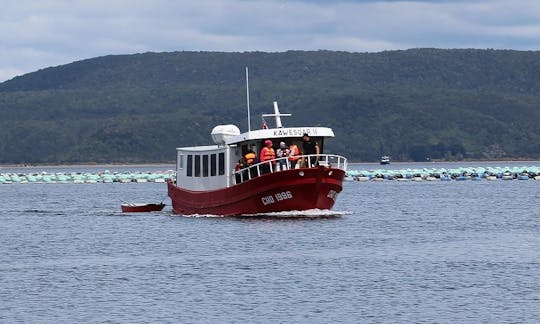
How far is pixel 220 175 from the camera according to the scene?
6425cm

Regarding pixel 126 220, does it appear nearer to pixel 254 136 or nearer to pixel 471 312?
pixel 254 136

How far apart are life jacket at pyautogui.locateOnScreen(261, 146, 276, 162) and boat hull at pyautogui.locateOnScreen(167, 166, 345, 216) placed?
1.22 metres

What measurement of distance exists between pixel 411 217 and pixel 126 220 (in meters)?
17.3

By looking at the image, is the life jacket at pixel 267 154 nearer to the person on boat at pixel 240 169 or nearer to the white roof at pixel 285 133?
the white roof at pixel 285 133

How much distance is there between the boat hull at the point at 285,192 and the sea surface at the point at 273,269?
0.86 metres

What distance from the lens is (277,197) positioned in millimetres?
60000

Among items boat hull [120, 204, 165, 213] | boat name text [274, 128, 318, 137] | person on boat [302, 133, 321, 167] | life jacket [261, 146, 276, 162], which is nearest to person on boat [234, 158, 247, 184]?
life jacket [261, 146, 276, 162]

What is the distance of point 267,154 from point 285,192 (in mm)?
2070

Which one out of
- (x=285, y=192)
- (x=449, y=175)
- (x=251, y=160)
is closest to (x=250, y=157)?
(x=251, y=160)

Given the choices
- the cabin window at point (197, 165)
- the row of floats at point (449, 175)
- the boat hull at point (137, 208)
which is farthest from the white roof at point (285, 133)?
the row of floats at point (449, 175)

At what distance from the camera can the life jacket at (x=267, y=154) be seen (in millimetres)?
60281

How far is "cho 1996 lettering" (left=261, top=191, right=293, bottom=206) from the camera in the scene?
5984 centimetres

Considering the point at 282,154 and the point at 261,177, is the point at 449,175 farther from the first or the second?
the point at 261,177

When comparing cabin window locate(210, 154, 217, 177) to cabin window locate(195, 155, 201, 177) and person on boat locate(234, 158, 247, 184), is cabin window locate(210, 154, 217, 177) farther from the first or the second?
person on boat locate(234, 158, 247, 184)
